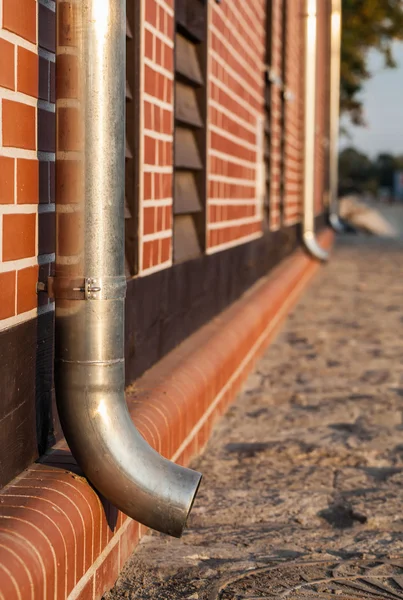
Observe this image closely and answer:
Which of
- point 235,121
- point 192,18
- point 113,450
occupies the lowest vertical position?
point 113,450

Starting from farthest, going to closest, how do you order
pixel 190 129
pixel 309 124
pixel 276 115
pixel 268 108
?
pixel 309 124 < pixel 276 115 < pixel 268 108 < pixel 190 129

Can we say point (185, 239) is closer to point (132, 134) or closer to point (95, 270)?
point (132, 134)

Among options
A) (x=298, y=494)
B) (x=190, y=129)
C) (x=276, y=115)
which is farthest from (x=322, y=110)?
(x=298, y=494)

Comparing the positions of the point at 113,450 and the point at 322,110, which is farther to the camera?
the point at 322,110

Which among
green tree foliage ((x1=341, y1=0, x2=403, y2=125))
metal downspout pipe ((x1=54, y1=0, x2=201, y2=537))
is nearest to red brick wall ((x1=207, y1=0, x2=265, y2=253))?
metal downspout pipe ((x1=54, y1=0, x2=201, y2=537))

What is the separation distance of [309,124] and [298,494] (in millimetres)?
7901

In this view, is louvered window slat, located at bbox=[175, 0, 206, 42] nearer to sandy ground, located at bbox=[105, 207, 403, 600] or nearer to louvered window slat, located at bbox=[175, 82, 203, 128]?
louvered window slat, located at bbox=[175, 82, 203, 128]

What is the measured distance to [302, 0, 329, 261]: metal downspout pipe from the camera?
10234mm

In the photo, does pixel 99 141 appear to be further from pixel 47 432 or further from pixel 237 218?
pixel 237 218

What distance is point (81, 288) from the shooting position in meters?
2.39

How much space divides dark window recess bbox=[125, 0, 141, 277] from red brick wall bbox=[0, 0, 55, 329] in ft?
3.00

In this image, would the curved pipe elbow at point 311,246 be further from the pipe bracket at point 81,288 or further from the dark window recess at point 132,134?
the pipe bracket at point 81,288

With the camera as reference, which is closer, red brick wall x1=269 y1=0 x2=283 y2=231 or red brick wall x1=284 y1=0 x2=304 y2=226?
red brick wall x1=269 y1=0 x2=283 y2=231

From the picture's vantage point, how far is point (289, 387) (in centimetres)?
546
